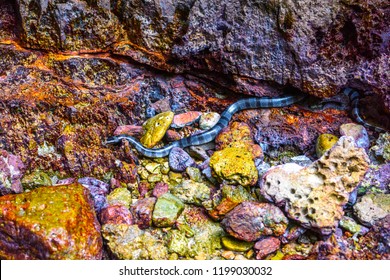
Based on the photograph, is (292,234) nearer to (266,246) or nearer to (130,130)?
(266,246)

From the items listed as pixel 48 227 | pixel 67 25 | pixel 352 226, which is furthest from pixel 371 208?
pixel 67 25

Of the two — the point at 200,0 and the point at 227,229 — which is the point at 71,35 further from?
the point at 227,229

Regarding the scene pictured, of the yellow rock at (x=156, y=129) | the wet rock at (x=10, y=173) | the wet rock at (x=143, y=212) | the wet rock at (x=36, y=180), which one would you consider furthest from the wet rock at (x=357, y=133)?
the wet rock at (x=10, y=173)

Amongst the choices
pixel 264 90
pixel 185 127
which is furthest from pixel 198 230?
pixel 264 90

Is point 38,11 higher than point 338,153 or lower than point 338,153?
higher

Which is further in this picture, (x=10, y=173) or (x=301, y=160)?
(x=301, y=160)

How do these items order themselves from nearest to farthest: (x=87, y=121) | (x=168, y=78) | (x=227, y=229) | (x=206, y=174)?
1. (x=227, y=229)
2. (x=206, y=174)
3. (x=87, y=121)
4. (x=168, y=78)

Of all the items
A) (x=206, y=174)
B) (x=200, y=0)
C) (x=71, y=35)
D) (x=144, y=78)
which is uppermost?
(x=200, y=0)
